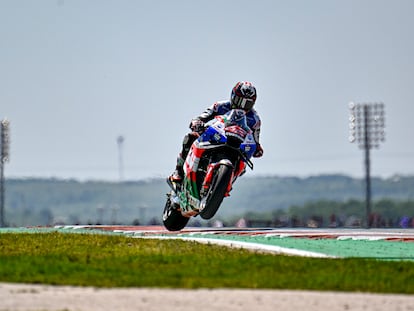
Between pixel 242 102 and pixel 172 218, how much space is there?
15.8 ft

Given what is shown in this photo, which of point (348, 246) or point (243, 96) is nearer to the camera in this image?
point (348, 246)

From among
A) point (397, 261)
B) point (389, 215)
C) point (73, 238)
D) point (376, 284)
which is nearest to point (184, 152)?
point (73, 238)

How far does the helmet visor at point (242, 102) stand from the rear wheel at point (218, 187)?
69.6 inches

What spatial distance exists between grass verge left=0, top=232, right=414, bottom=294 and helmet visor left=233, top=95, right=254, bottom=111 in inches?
177

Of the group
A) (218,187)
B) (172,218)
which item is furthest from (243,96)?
(172,218)

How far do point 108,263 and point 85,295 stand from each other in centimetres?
388

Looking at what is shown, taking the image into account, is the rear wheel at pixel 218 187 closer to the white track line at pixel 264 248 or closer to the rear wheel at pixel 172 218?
the white track line at pixel 264 248

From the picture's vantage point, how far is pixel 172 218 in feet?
108

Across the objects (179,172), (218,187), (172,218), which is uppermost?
(179,172)

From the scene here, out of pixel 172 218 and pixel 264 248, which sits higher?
pixel 172 218

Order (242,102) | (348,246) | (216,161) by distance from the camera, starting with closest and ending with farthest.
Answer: (348,246), (216,161), (242,102)

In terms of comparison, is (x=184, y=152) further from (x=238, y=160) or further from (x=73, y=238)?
(x=73, y=238)

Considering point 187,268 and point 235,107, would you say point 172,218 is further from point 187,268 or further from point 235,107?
point 187,268

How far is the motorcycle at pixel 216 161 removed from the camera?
92.8ft
